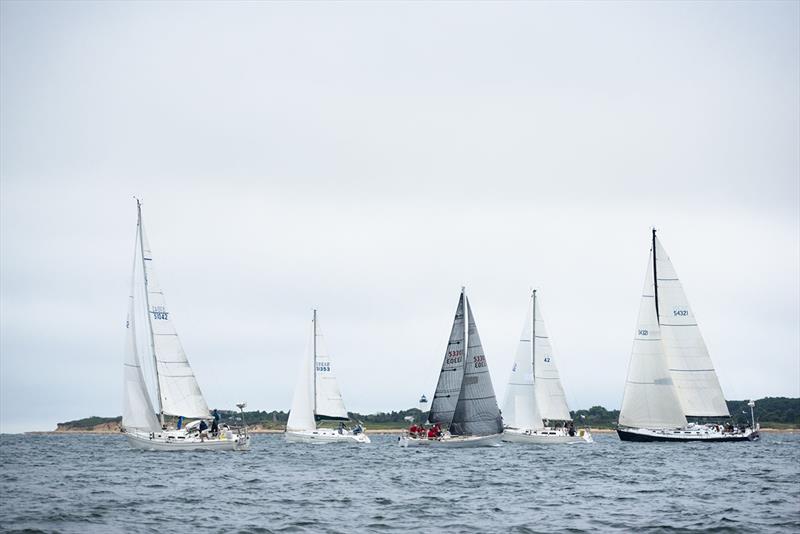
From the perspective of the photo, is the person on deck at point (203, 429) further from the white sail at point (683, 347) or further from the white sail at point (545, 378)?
the white sail at point (683, 347)

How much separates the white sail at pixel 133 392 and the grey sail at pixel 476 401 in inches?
938

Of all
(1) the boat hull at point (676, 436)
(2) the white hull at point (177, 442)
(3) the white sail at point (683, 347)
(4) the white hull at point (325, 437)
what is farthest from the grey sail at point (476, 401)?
(4) the white hull at point (325, 437)

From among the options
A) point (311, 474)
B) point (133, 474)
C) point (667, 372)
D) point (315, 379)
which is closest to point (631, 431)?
point (667, 372)

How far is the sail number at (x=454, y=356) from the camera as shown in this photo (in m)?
76.9

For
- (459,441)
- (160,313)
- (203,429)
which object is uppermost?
(160,313)

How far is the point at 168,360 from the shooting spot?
2589 inches

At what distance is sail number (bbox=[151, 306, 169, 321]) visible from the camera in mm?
65812

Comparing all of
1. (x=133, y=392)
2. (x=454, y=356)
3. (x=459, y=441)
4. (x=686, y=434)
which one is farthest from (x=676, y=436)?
(x=133, y=392)

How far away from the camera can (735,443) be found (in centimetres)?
9400

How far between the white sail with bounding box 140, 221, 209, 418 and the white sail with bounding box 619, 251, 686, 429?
39.8 m

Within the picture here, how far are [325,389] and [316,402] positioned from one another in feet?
5.06

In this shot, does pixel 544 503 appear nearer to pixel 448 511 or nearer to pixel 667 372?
pixel 448 511

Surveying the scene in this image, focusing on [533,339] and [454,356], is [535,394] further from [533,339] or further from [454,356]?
[454,356]

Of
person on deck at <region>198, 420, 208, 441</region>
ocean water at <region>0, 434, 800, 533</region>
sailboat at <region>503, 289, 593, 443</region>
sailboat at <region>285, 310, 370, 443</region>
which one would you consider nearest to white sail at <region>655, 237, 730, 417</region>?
sailboat at <region>503, 289, 593, 443</region>
